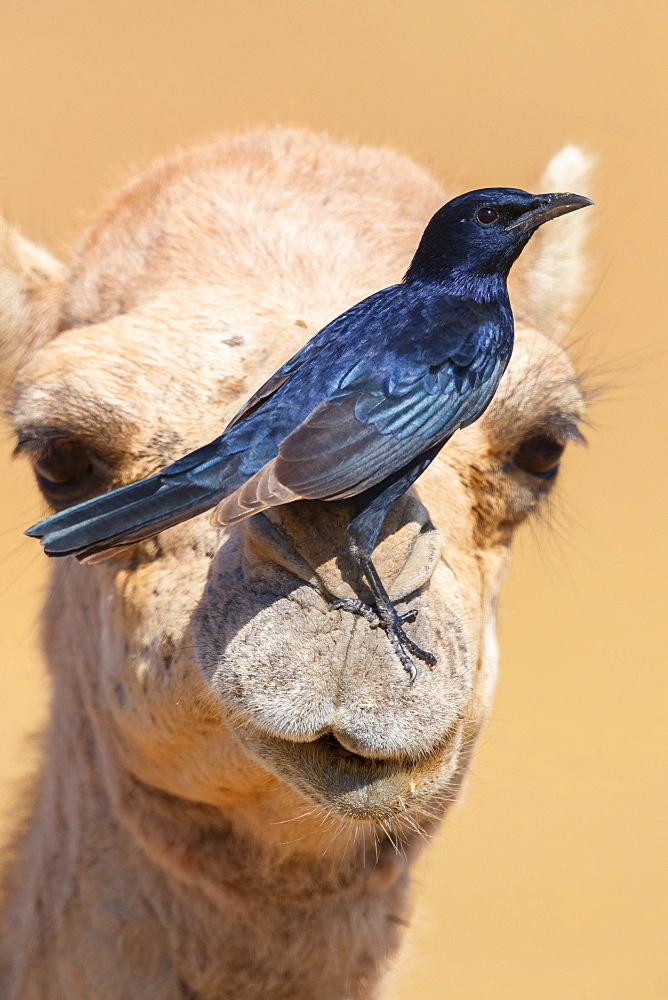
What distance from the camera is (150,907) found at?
3.22 metres

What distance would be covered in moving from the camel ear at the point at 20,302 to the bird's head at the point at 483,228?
1765 mm

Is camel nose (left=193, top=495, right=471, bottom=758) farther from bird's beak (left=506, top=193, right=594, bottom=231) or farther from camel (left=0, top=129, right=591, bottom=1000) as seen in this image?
bird's beak (left=506, top=193, right=594, bottom=231)

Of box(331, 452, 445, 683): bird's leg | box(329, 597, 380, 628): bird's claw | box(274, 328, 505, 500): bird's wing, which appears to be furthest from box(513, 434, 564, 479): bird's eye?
box(329, 597, 380, 628): bird's claw

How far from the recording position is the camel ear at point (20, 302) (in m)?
3.83

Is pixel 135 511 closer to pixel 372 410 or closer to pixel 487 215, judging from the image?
pixel 372 410

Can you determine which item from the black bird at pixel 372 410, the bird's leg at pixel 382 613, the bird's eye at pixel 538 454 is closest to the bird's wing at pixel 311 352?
the black bird at pixel 372 410

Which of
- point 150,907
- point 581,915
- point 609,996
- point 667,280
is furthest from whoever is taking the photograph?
point 667,280

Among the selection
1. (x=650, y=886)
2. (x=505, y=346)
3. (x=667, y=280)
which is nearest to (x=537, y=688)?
(x=650, y=886)

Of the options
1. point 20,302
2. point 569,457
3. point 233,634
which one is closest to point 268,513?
point 233,634

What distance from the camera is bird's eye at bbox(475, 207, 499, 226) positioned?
2467 mm

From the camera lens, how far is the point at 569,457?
46.7 feet

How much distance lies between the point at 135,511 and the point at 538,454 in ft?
4.94

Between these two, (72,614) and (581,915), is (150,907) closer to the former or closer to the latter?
(72,614)

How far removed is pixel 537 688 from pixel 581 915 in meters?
2.71
